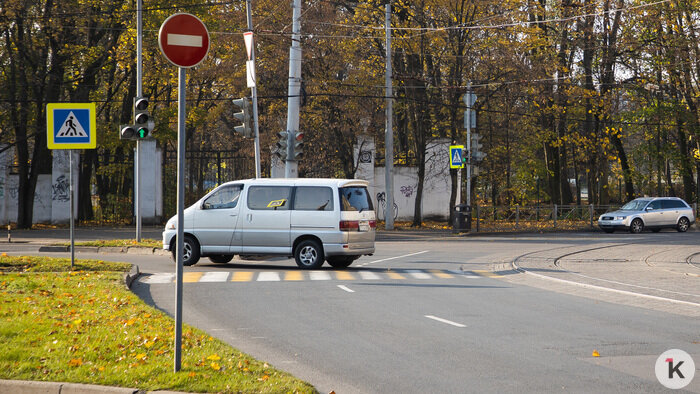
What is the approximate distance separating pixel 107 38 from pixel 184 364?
3652cm

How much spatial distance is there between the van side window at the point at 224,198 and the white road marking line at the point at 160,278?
256 centimetres

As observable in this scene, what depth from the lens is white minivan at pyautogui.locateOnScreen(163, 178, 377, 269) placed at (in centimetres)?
1883

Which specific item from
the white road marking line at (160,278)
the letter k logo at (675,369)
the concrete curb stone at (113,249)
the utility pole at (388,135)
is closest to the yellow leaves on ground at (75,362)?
the letter k logo at (675,369)

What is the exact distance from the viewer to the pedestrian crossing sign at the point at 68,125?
16.6m

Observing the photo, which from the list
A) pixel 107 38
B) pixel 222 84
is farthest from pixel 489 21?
pixel 107 38

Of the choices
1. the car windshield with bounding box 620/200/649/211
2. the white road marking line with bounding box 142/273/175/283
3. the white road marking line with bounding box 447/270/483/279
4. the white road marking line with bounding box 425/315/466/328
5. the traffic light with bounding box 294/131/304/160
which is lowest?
the white road marking line with bounding box 425/315/466/328

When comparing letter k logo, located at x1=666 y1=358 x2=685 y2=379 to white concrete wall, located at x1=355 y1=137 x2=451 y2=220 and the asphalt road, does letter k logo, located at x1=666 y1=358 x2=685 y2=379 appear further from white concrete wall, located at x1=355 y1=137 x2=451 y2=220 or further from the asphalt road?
white concrete wall, located at x1=355 y1=137 x2=451 y2=220

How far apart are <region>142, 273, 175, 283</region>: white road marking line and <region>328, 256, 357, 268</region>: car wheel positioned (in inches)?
161

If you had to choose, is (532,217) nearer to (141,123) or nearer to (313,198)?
(141,123)

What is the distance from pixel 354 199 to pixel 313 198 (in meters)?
0.95

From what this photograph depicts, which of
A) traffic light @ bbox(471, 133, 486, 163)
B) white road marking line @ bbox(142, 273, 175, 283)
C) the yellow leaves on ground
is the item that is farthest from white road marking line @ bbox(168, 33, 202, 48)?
traffic light @ bbox(471, 133, 486, 163)

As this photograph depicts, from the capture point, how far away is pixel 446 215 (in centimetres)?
4172

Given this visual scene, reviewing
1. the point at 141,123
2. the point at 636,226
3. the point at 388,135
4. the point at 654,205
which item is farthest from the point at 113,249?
the point at 654,205

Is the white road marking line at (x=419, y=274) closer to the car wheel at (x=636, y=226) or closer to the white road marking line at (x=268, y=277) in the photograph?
A: the white road marking line at (x=268, y=277)
